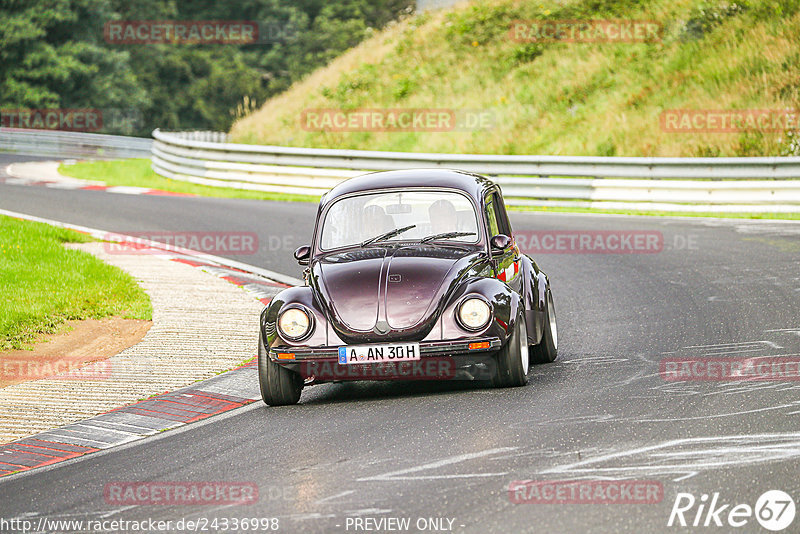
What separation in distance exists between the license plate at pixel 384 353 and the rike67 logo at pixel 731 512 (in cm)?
277

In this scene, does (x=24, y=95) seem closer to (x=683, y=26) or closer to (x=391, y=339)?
(x=683, y=26)

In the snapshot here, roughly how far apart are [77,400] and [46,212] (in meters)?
13.1

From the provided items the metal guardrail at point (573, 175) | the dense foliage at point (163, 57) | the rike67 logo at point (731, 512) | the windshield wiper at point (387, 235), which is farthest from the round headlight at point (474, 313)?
the dense foliage at point (163, 57)

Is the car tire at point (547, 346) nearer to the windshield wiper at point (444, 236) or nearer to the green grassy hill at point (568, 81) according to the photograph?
the windshield wiper at point (444, 236)

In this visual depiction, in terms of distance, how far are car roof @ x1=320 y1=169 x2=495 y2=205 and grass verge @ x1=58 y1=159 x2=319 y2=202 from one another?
14.0m

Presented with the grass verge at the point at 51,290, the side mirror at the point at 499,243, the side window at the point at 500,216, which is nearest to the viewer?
the side mirror at the point at 499,243

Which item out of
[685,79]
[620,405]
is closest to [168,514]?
[620,405]

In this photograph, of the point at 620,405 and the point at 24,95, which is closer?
the point at 620,405

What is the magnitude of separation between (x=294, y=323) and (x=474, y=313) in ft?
4.21

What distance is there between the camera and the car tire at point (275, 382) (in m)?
8.13

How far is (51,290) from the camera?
12.5 m

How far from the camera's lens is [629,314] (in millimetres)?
11133

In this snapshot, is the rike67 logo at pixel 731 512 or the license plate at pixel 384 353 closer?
the rike67 logo at pixel 731 512

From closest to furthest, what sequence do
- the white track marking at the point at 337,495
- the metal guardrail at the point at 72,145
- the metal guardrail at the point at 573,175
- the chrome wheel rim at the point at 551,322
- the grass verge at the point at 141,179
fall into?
the white track marking at the point at 337,495
the chrome wheel rim at the point at 551,322
the metal guardrail at the point at 573,175
the grass verge at the point at 141,179
the metal guardrail at the point at 72,145
